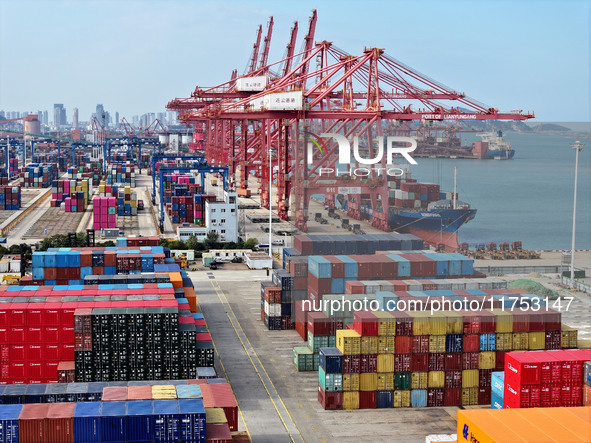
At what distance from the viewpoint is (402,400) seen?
80.2 ft

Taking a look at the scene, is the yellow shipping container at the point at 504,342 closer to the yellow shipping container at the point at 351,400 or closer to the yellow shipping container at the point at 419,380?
the yellow shipping container at the point at 419,380

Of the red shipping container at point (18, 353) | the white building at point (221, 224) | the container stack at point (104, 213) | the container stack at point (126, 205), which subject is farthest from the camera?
the container stack at point (126, 205)

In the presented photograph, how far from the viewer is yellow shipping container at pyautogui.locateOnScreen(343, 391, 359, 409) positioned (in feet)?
79.3

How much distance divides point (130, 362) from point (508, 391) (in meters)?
10.0

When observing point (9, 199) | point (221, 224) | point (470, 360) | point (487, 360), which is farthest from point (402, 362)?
point (9, 199)

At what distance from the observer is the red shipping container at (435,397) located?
24516mm

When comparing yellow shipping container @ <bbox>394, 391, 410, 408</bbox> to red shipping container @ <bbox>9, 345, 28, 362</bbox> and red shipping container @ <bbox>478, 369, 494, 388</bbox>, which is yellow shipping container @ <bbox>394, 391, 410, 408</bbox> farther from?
red shipping container @ <bbox>9, 345, 28, 362</bbox>

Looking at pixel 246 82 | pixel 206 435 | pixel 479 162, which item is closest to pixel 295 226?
pixel 206 435

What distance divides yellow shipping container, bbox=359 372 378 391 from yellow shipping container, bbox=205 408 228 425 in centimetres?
568

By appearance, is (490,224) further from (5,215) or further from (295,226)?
(5,215)

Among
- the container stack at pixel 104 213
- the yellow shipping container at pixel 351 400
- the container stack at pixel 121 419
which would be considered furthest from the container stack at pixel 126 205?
the container stack at pixel 121 419

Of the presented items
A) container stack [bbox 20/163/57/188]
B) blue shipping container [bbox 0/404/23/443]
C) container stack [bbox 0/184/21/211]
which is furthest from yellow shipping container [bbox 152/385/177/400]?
container stack [bbox 20/163/57/188]

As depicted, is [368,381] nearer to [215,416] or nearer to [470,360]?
[470,360]

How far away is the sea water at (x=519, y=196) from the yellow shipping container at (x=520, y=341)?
23273mm
